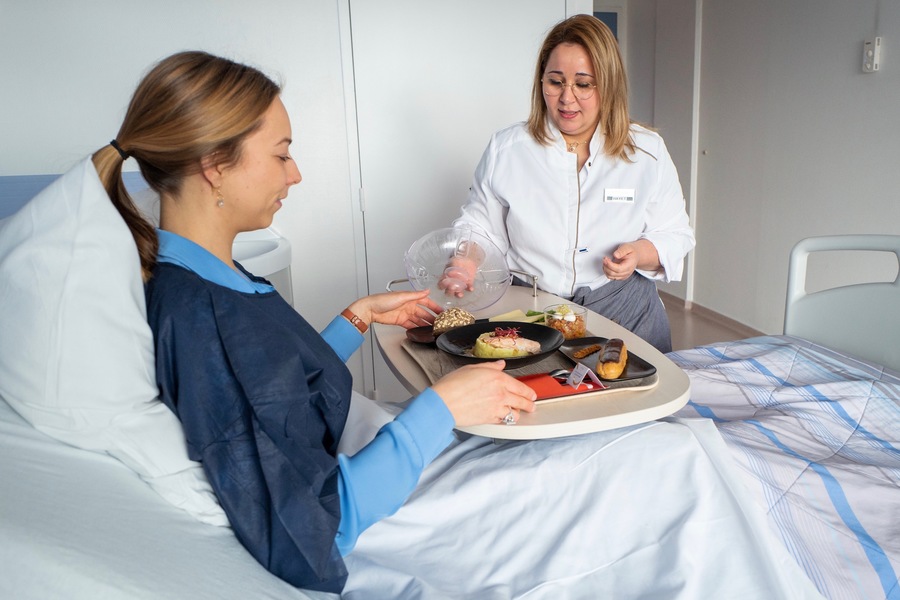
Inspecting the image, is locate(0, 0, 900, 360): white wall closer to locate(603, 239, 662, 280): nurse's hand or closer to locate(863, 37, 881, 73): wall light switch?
locate(863, 37, 881, 73): wall light switch

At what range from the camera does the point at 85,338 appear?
2.75 feet

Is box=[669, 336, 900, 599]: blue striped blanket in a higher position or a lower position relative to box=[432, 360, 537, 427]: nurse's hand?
lower

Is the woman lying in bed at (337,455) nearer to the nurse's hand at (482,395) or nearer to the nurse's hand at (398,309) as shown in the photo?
the nurse's hand at (482,395)

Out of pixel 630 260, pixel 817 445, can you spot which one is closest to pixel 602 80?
pixel 630 260

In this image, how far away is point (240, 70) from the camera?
1.09 m

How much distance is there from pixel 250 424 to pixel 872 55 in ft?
11.1

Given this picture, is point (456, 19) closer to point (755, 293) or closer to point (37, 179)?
point (37, 179)

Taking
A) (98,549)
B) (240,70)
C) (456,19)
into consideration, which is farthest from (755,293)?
(98,549)

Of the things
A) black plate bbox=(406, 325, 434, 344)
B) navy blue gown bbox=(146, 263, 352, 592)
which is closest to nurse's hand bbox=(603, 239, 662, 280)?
black plate bbox=(406, 325, 434, 344)

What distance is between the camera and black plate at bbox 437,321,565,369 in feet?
4.57

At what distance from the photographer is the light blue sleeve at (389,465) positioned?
1.00 metres

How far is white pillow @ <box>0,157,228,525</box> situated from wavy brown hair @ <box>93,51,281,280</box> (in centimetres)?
10

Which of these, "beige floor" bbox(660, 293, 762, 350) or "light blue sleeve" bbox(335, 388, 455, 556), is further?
"beige floor" bbox(660, 293, 762, 350)

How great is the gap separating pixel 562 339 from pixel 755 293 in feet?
10.9
